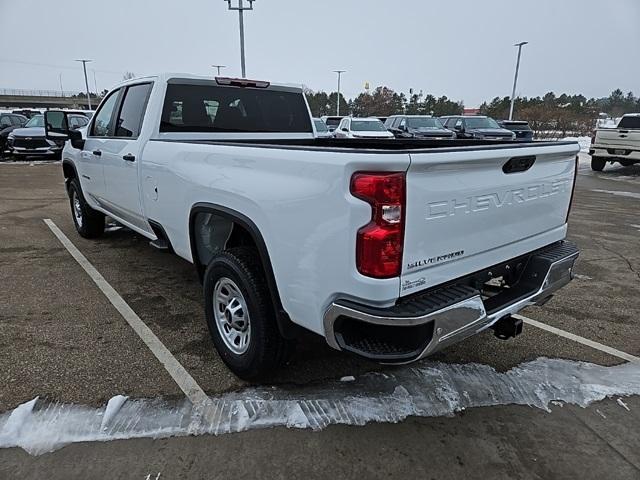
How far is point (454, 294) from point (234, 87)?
307 centimetres

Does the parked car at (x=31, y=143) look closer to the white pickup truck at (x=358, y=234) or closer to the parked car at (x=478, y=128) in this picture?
the white pickup truck at (x=358, y=234)

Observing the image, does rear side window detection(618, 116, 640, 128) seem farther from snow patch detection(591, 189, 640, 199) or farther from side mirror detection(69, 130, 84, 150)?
side mirror detection(69, 130, 84, 150)

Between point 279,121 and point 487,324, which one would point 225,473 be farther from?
point 279,121

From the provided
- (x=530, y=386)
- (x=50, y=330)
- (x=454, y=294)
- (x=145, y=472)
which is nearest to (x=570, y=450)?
(x=530, y=386)

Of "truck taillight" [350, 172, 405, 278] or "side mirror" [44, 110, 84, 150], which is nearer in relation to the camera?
"truck taillight" [350, 172, 405, 278]

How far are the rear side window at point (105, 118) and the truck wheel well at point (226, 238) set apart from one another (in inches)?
86.8

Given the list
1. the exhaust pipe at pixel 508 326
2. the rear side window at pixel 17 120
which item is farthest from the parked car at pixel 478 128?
the rear side window at pixel 17 120

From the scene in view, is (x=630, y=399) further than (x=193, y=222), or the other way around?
(x=193, y=222)

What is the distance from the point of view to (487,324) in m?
2.41

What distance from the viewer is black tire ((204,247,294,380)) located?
2.68 metres

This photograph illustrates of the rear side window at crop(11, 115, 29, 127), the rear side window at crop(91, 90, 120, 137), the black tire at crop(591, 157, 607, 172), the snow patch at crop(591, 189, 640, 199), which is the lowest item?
the snow patch at crop(591, 189, 640, 199)

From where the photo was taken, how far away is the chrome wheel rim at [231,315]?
2.92m

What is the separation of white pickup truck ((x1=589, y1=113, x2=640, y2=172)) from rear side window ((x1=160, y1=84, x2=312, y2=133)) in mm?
14213

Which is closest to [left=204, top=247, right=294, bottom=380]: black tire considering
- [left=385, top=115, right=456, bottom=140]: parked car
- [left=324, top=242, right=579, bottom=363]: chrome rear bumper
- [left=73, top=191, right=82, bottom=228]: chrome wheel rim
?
[left=324, top=242, right=579, bottom=363]: chrome rear bumper
